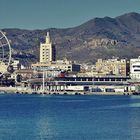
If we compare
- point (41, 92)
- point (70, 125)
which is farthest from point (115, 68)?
point (70, 125)

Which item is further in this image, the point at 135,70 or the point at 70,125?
the point at 135,70

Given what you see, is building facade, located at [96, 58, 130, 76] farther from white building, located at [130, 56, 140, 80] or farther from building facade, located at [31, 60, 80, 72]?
building facade, located at [31, 60, 80, 72]

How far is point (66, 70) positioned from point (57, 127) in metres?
123

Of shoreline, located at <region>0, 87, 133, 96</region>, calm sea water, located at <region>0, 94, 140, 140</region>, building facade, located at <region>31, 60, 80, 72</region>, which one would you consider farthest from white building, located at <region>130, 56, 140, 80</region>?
calm sea water, located at <region>0, 94, 140, 140</region>

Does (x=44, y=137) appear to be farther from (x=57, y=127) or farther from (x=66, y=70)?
(x=66, y=70)

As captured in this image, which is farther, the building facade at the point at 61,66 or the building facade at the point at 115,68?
the building facade at the point at 61,66

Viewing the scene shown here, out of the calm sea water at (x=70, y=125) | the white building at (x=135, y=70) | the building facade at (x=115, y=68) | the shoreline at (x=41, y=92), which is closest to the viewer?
the calm sea water at (x=70, y=125)

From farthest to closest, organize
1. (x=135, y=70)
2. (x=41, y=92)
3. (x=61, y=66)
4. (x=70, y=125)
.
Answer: (x=61, y=66)
(x=135, y=70)
(x=41, y=92)
(x=70, y=125)

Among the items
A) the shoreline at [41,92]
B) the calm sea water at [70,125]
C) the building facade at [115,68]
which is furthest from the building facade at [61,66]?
the calm sea water at [70,125]

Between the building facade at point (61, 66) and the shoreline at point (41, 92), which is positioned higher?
the building facade at point (61, 66)

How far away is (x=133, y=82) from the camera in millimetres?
160625

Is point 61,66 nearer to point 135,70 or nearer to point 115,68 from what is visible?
point 115,68

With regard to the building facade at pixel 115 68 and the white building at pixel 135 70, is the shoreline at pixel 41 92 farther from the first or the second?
the building facade at pixel 115 68

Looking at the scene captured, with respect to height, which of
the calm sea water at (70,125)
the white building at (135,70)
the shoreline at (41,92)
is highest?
the white building at (135,70)
